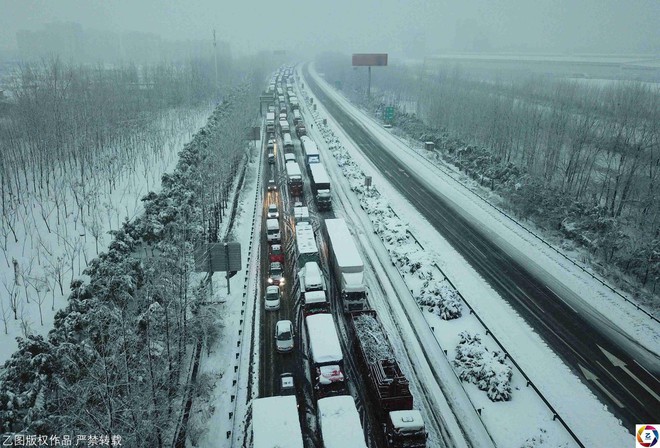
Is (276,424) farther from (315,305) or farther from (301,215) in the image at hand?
(301,215)

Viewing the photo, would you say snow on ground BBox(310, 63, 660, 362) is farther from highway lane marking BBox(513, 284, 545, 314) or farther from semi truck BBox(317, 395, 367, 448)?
semi truck BBox(317, 395, 367, 448)

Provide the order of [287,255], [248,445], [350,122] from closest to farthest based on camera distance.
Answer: [248,445] < [287,255] < [350,122]

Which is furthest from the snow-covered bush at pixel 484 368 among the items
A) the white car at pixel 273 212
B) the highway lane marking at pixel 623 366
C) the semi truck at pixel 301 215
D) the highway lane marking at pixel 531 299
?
the white car at pixel 273 212

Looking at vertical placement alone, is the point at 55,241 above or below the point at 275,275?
above

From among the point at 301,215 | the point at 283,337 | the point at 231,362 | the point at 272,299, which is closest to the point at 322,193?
the point at 301,215

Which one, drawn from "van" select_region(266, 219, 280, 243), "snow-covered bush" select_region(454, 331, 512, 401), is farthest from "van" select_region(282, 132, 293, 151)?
"snow-covered bush" select_region(454, 331, 512, 401)

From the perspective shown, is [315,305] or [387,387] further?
[315,305]

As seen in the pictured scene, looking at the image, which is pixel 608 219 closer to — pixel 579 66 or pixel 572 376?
pixel 572 376

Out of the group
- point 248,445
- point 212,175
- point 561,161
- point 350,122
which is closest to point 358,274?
point 248,445
